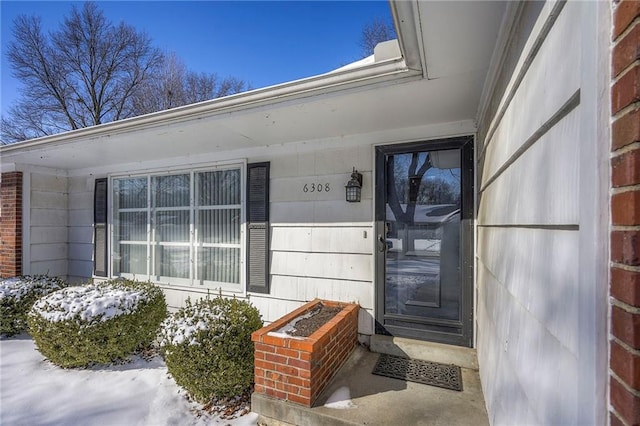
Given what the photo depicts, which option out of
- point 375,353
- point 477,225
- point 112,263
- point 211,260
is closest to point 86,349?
point 211,260

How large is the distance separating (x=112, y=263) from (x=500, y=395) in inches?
216

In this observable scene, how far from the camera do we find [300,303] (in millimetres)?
3598

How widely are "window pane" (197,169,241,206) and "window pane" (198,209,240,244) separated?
0.14 meters

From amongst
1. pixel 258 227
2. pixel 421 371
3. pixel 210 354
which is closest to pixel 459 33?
pixel 421 371

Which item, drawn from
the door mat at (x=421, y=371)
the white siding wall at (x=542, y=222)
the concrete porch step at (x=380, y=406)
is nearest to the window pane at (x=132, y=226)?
the concrete porch step at (x=380, y=406)

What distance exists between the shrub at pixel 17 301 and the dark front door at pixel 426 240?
462 centimetres

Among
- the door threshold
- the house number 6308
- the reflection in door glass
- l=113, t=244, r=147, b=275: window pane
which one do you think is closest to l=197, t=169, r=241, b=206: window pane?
the house number 6308

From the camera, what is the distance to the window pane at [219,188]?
4.09 meters

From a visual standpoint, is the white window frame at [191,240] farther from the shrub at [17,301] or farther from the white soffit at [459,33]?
the white soffit at [459,33]

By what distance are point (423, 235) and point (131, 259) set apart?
14.7 ft

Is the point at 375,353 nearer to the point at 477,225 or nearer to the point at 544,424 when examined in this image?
the point at 477,225

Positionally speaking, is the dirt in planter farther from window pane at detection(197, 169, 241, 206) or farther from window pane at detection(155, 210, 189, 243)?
window pane at detection(155, 210, 189, 243)

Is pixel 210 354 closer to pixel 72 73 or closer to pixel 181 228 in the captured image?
pixel 181 228

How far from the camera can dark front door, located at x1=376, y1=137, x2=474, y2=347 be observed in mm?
2918
